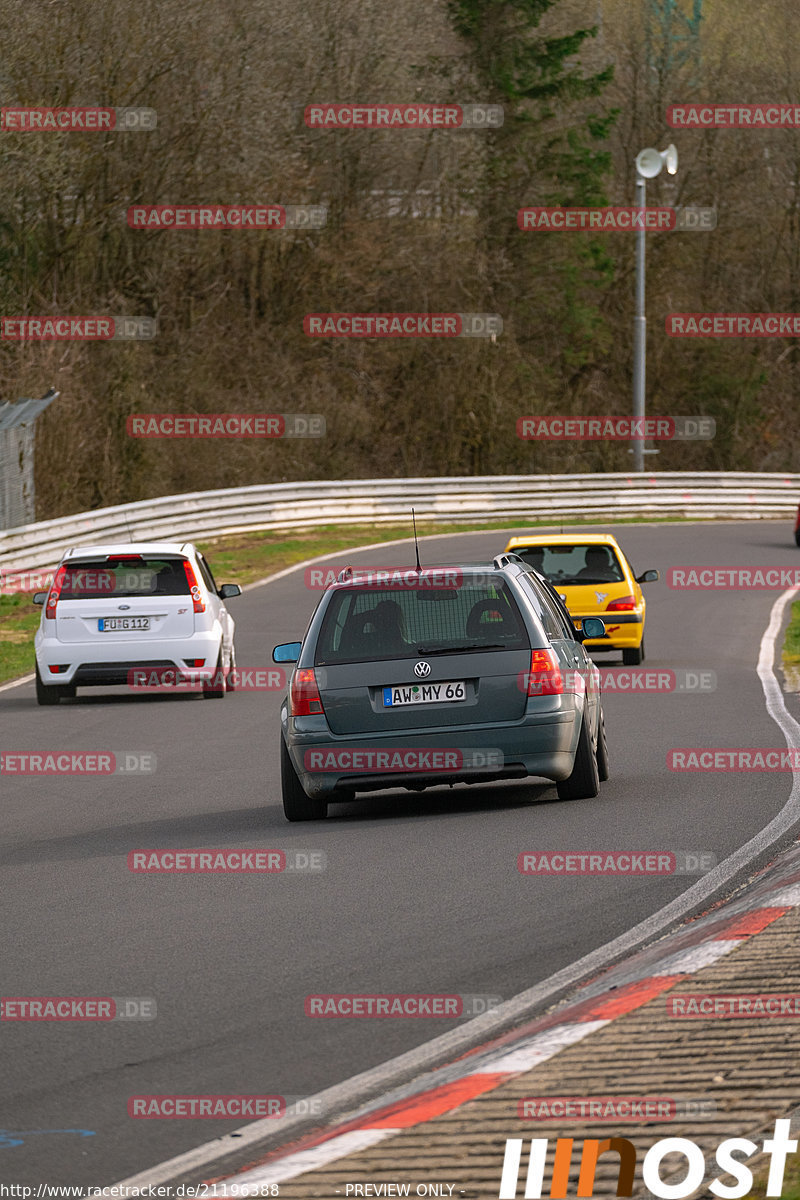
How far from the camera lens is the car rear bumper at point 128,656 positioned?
783 inches

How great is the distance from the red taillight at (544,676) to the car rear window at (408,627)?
0.46 ft

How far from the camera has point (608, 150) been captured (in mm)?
64938

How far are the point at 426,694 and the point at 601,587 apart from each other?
11.7m

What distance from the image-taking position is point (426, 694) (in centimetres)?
1163

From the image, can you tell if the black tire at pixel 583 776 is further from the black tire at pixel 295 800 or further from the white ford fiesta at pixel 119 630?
the white ford fiesta at pixel 119 630

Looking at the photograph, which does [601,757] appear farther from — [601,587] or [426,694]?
[601,587]

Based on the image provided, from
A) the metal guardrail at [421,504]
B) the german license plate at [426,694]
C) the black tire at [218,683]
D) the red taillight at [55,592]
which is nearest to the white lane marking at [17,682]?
the red taillight at [55,592]

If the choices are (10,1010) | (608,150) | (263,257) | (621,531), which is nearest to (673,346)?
(608,150)

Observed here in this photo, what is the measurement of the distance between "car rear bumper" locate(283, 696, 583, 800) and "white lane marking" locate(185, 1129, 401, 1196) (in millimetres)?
6457

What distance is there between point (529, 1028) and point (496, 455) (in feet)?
162

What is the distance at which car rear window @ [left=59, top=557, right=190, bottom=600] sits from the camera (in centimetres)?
2006

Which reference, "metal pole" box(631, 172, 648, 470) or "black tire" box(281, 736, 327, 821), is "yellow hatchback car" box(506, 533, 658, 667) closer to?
"black tire" box(281, 736, 327, 821)

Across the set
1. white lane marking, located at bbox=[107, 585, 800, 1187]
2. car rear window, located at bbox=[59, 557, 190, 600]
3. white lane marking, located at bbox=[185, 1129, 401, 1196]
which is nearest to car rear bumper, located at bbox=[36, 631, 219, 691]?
car rear window, located at bbox=[59, 557, 190, 600]

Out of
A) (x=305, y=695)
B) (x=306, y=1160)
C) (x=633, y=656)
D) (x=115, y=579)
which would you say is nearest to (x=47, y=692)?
(x=115, y=579)
